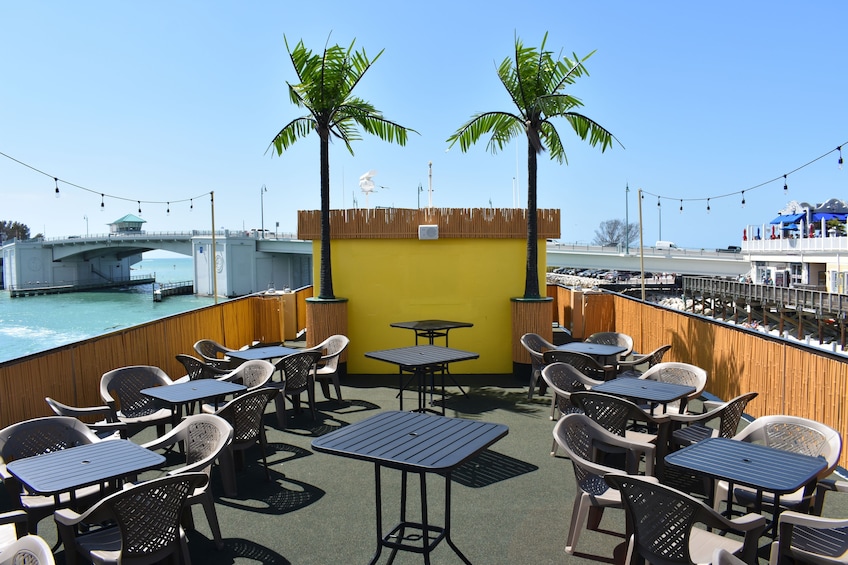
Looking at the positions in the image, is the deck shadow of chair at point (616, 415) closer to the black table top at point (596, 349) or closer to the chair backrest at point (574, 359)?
the chair backrest at point (574, 359)

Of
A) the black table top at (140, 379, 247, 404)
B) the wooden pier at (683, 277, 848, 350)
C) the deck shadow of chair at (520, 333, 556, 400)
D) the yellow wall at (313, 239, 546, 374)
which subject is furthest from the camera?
the wooden pier at (683, 277, 848, 350)

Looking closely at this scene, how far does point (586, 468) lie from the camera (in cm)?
368

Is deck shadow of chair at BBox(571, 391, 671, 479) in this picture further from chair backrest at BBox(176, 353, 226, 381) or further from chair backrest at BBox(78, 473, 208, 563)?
chair backrest at BBox(176, 353, 226, 381)

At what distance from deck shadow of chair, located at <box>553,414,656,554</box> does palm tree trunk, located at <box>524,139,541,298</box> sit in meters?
5.56

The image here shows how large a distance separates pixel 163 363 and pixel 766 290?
3671 centimetres

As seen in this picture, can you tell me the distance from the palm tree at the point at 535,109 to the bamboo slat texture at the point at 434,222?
437 mm

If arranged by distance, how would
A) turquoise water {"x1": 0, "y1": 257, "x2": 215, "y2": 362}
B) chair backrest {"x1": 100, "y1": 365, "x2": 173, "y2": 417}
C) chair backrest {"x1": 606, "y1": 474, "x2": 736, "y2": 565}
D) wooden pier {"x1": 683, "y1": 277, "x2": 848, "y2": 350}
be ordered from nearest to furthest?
chair backrest {"x1": 606, "y1": 474, "x2": 736, "y2": 565}, chair backrest {"x1": 100, "y1": 365, "x2": 173, "y2": 417}, wooden pier {"x1": 683, "y1": 277, "x2": 848, "y2": 350}, turquoise water {"x1": 0, "y1": 257, "x2": 215, "y2": 362}

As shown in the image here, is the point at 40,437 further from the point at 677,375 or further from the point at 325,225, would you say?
the point at 325,225

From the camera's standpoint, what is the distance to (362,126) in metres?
10.9

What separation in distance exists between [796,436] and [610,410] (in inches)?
53.0

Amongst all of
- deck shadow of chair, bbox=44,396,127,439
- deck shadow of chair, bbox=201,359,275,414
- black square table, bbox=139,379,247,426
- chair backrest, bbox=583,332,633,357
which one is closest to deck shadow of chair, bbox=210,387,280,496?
black square table, bbox=139,379,247,426

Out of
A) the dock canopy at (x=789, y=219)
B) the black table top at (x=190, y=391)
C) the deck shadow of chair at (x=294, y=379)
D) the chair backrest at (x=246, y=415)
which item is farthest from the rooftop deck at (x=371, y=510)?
the dock canopy at (x=789, y=219)

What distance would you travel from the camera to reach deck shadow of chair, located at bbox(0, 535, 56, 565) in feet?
7.57

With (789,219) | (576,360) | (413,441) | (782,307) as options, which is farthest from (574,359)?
(789,219)
